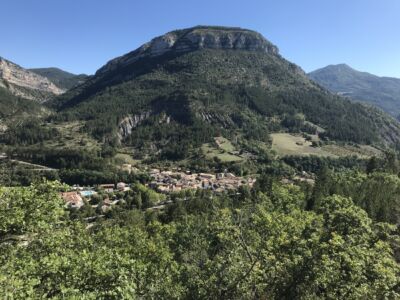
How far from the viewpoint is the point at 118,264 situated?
18062mm

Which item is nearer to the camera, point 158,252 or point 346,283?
point 346,283

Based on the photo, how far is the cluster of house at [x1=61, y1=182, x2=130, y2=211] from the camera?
147 m

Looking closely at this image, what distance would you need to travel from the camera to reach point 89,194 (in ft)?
553

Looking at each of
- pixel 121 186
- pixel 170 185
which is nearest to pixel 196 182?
pixel 170 185

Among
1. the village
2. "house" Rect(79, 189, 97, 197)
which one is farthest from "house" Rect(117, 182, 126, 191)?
"house" Rect(79, 189, 97, 197)

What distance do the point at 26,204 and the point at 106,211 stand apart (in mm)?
120516

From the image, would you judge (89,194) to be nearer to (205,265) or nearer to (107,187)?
(107,187)

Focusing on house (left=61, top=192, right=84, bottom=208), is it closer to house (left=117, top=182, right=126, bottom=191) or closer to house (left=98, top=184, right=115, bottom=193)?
house (left=117, top=182, right=126, bottom=191)

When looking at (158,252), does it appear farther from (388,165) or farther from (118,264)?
(388,165)

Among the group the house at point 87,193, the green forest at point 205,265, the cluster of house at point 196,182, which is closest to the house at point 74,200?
the house at point 87,193

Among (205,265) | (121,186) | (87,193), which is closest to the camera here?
(205,265)

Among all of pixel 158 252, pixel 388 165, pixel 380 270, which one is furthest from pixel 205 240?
pixel 388 165

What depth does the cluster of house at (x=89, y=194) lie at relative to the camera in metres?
147

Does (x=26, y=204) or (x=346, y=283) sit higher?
(x=26, y=204)
